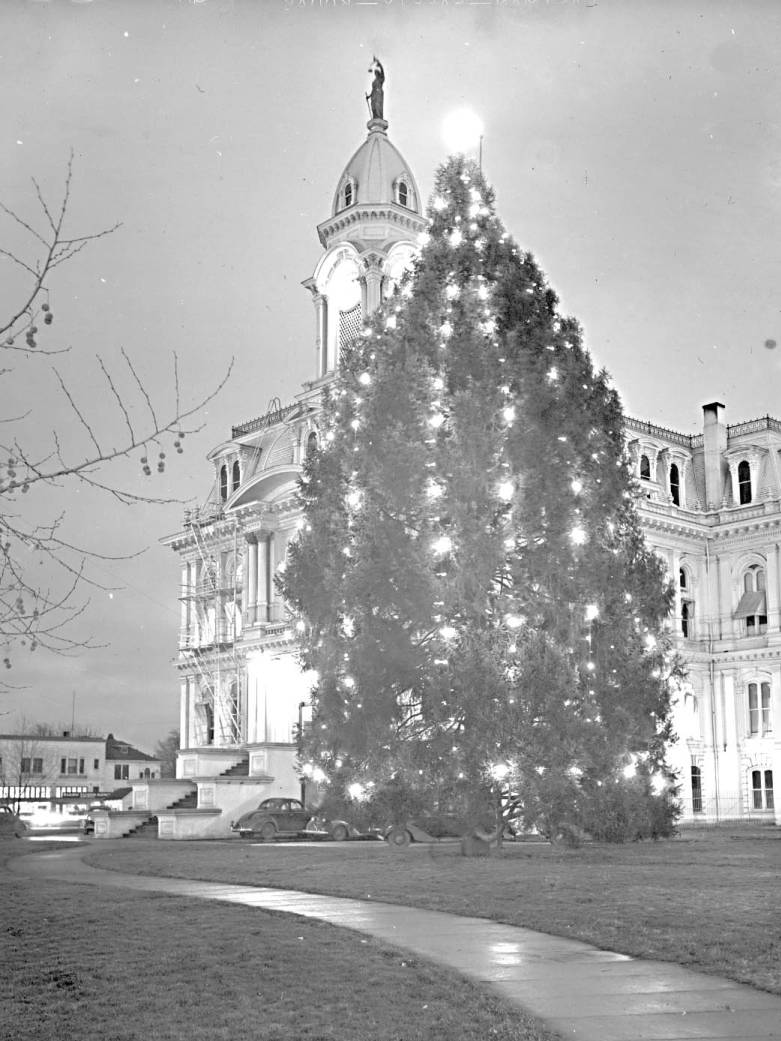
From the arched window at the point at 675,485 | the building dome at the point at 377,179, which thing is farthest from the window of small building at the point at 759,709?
the building dome at the point at 377,179

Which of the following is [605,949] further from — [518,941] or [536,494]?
[536,494]

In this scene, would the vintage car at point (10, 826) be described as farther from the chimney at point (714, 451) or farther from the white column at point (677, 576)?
the chimney at point (714, 451)

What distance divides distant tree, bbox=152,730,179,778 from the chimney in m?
70.1

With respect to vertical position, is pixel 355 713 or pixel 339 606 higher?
pixel 339 606

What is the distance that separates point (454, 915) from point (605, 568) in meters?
10.6

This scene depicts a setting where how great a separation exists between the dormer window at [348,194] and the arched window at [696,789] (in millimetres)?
28083

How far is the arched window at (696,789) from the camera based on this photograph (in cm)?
5162

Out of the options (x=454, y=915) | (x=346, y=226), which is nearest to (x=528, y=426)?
(x=454, y=915)

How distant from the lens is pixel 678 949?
11.2 metres

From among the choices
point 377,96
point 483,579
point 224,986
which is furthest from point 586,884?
point 377,96

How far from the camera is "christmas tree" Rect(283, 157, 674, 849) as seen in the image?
22344mm

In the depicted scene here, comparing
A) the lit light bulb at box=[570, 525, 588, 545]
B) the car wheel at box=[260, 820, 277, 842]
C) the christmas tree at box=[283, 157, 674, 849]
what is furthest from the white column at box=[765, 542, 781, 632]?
the lit light bulb at box=[570, 525, 588, 545]

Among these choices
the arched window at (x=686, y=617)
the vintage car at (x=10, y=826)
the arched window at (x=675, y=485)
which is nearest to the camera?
the vintage car at (x=10, y=826)

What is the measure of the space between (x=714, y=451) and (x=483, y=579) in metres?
36.1
